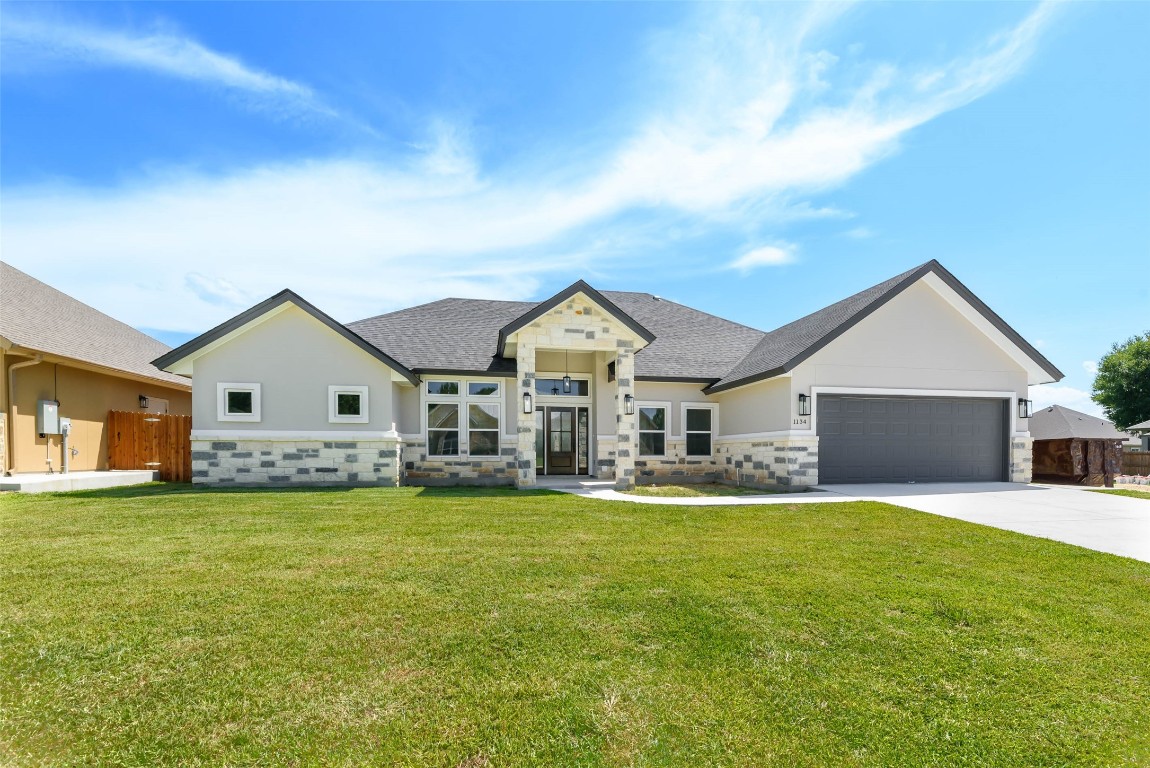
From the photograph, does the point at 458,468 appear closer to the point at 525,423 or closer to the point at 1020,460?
the point at 525,423

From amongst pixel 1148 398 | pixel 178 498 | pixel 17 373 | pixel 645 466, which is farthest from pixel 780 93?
Answer: pixel 1148 398

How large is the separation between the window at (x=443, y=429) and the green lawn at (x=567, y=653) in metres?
8.20

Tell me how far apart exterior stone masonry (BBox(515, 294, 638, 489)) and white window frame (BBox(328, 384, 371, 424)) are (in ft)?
12.3

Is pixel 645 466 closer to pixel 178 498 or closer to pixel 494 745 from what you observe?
pixel 178 498

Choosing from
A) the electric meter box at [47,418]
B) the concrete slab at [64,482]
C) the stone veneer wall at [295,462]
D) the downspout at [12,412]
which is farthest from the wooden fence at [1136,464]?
the downspout at [12,412]

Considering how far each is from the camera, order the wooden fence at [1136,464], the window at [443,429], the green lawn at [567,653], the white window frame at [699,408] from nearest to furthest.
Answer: the green lawn at [567,653] < the window at [443,429] < the white window frame at [699,408] < the wooden fence at [1136,464]

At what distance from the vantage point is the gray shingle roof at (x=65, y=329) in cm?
1370

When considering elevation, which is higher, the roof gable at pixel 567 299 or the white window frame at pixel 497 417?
the roof gable at pixel 567 299

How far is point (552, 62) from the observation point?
1079 cm

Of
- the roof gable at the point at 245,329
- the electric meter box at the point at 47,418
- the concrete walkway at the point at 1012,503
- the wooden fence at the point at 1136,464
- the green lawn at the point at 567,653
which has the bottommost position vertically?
the wooden fence at the point at 1136,464

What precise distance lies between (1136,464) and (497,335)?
2569 cm

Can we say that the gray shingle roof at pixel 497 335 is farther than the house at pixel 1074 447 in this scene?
Yes

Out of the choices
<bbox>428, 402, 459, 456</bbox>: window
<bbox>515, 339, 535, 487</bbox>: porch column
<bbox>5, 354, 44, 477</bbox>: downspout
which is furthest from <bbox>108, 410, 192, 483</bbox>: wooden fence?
<bbox>515, 339, 535, 487</bbox>: porch column

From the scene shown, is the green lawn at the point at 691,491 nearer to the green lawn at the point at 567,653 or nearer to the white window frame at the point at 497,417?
the white window frame at the point at 497,417
